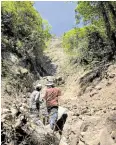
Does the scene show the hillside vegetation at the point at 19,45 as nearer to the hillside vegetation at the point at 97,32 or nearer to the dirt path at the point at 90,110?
the dirt path at the point at 90,110

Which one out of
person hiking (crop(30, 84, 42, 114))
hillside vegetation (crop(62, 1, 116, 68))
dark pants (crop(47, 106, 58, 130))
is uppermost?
hillside vegetation (crop(62, 1, 116, 68))

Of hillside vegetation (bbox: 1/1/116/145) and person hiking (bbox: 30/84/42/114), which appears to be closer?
hillside vegetation (bbox: 1/1/116/145)

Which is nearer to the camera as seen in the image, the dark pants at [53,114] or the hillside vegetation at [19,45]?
the dark pants at [53,114]

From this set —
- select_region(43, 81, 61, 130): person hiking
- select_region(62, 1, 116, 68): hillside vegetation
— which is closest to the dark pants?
select_region(43, 81, 61, 130): person hiking

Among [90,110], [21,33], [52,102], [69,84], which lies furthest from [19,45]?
[52,102]

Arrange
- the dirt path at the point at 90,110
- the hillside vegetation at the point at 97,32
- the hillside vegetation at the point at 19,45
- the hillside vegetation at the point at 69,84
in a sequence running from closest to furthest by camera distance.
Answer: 1. the hillside vegetation at the point at 69,84
2. the dirt path at the point at 90,110
3. the hillside vegetation at the point at 19,45
4. the hillside vegetation at the point at 97,32

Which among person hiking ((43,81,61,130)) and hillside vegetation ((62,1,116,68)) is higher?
hillside vegetation ((62,1,116,68))

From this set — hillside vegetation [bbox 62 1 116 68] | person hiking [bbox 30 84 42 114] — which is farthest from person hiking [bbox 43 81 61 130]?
hillside vegetation [bbox 62 1 116 68]

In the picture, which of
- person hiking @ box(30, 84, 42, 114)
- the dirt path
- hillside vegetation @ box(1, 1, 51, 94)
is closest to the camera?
the dirt path

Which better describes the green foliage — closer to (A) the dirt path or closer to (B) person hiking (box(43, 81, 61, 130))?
(A) the dirt path

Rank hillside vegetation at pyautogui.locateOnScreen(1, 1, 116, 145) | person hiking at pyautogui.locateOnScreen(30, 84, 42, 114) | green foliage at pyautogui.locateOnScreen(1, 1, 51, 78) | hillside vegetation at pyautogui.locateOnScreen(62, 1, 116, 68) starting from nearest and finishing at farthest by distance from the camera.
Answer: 1. hillside vegetation at pyautogui.locateOnScreen(1, 1, 116, 145)
2. person hiking at pyautogui.locateOnScreen(30, 84, 42, 114)
3. hillside vegetation at pyautogui.locateOnScreen(62, 1, 116, 68)
4. green foliage at pyautogui.locateOnScreen(1, 1, 51, 78)

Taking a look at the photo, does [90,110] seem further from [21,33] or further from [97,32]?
[21,33]

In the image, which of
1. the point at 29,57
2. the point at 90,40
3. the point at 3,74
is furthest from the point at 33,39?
the point at 3,74

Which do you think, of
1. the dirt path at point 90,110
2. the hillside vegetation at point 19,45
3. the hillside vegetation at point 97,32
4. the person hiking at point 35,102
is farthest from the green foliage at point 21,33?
the person hiking at point 35,102
